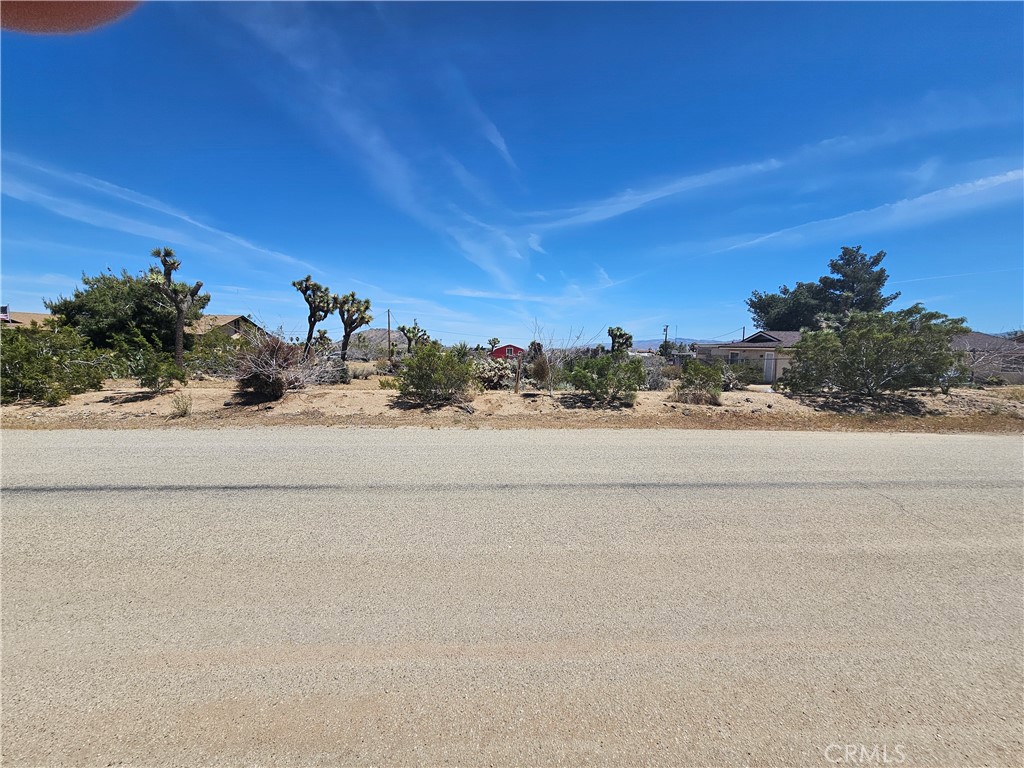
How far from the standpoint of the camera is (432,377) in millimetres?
11336

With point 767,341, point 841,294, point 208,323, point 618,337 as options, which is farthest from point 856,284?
point 208,323

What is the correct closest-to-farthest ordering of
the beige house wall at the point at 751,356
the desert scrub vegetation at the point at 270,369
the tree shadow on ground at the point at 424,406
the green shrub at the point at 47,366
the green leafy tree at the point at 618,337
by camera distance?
the green shrub at the point at 47,366 < the tree shadow on ground at the point at 424,406 < the desert scrub vegetation at the point at 270,369 < the green leafy tree at the point at 618,337 < the beige house wall at the point at 751,356

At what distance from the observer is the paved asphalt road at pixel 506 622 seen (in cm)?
194

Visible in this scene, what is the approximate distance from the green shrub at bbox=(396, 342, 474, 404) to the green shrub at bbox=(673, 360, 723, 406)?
20.4 feet

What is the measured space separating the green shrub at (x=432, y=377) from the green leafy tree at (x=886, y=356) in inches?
433

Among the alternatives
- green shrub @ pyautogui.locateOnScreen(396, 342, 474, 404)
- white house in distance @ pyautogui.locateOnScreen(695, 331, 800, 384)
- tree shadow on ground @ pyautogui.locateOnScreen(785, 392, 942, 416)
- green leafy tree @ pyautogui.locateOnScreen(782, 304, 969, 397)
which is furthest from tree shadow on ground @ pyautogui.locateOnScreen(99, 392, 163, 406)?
white house in distance @ pyautogui.locateOnScreen(695, 331, 800, 384)

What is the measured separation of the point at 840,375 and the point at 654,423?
25.9 ft

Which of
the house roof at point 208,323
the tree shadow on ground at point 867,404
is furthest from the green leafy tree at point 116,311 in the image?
the tree shadow on ground at point 867,404

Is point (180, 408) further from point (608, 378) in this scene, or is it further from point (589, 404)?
point (608, 378)

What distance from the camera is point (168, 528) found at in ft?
12.7

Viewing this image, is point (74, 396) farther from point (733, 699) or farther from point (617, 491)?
point (733, 699)

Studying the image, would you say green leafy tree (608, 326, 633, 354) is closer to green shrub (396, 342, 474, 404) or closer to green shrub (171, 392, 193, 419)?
green shrub (396, 342, 474, 404)

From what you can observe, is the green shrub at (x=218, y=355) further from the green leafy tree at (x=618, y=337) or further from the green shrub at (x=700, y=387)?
the green leafy tree at (x=618, y=337)

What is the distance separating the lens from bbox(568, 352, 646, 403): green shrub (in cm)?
1173
